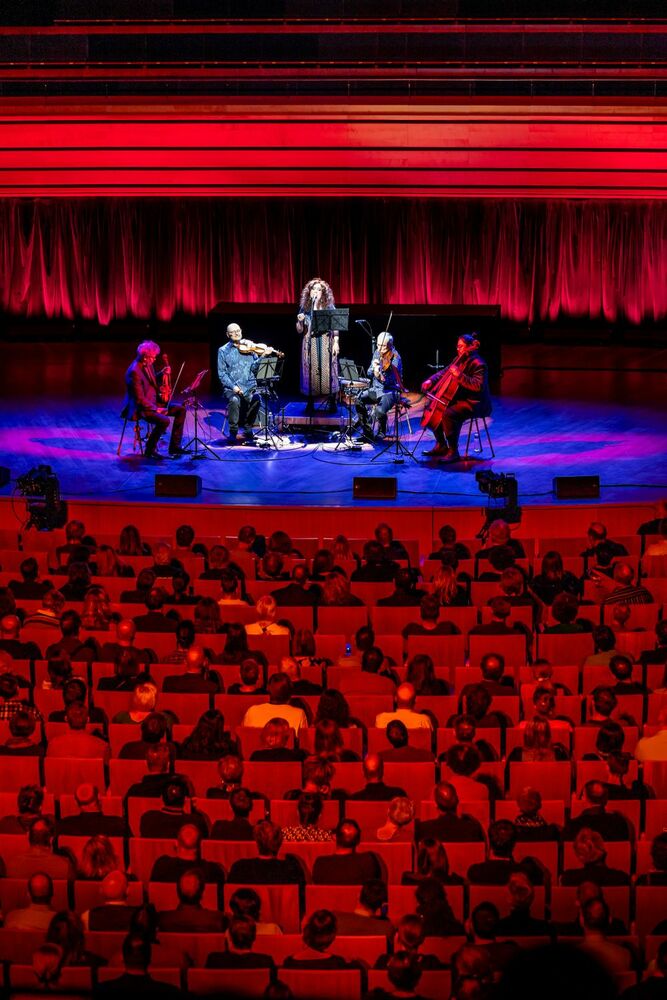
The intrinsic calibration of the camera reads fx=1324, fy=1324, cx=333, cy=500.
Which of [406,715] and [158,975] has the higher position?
[406,715]

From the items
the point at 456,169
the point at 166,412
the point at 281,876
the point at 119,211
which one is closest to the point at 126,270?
the point at 119,211

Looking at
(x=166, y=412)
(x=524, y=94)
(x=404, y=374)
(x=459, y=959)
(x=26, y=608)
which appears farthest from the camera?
(x=404, y=374)

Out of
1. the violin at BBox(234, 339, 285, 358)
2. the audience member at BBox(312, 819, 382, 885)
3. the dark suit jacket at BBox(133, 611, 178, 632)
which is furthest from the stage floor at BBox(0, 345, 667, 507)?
the audience member at BBox(312, 819, 382, 885)

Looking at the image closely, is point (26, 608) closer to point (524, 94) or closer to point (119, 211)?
point (524, 94)

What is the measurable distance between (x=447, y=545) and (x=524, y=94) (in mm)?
8116

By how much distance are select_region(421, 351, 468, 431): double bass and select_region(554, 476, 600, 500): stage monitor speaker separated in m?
1.91

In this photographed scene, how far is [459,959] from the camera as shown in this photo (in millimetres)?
4184

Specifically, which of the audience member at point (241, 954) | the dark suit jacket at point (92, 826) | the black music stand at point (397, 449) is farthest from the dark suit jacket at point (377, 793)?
the black music stand at point (397, 449)

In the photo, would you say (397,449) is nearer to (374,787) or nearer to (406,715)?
(406,715)

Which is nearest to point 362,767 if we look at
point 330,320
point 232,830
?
point 232,830

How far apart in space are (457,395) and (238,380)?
91.0 inches

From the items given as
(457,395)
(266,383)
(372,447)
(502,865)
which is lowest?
(502,865)

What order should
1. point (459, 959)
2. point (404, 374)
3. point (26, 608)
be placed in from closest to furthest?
point (459, 959) < point (26, 608) < point (404, 374)

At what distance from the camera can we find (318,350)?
14.2 meters
